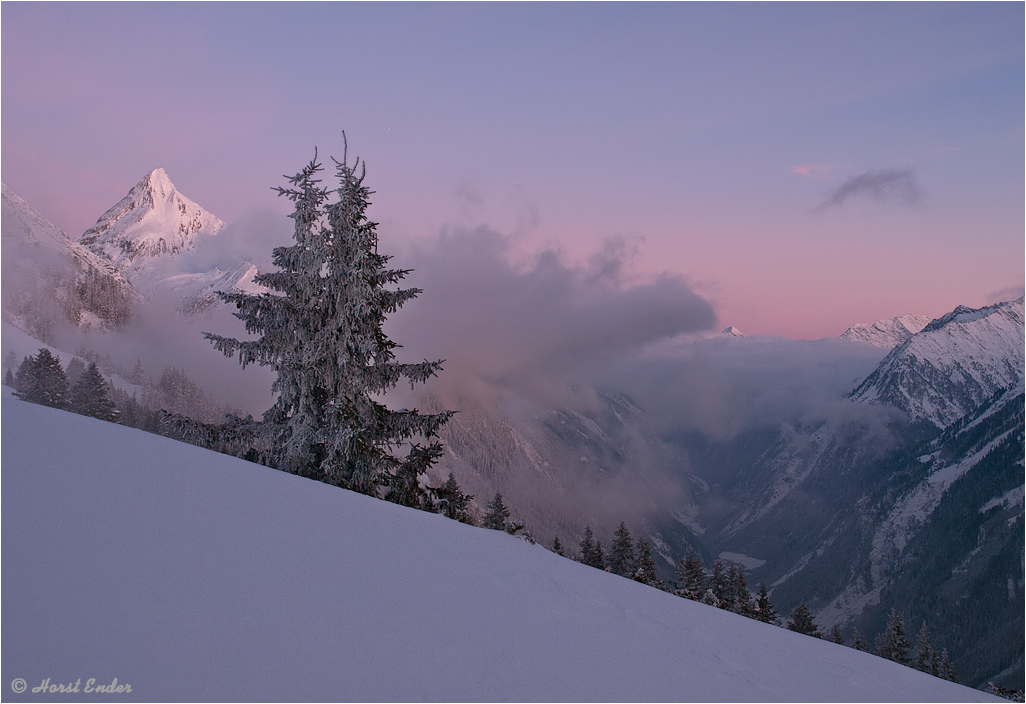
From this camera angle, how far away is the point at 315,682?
249 cm

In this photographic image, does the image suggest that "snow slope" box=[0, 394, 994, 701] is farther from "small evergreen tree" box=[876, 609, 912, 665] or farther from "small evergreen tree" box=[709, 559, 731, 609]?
"small evergreen tree" box=[876, 609, 912, 665]

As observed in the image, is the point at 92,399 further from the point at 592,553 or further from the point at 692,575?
the point at 692,575

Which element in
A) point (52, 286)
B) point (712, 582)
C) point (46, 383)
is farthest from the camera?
point (52, 286)

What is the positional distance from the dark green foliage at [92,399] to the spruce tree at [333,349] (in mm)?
27295

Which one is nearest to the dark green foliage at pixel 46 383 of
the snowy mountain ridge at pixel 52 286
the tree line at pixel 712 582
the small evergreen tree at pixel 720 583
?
the tree line at pixel 712 582

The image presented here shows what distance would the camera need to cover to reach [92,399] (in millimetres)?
32031

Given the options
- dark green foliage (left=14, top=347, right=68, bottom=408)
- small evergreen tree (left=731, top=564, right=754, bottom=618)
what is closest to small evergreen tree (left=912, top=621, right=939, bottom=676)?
small evergreen tree (left=731, top=564, right=754, bottom=618)

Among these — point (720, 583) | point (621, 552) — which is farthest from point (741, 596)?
point (621, 552)

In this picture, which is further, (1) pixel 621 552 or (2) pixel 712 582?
(2) pixel 712 582

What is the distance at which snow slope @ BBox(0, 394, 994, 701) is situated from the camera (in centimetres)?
243

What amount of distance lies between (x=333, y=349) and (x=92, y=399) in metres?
29.8

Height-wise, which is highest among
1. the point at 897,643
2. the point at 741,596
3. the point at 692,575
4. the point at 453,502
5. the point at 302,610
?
the point at 453,502

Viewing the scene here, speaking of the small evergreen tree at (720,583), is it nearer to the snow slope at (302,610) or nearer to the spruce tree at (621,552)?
the spruce tree at (621,552)

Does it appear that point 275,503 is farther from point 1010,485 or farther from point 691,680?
point 1010,485
